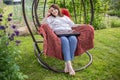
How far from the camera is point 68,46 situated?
4219 mm

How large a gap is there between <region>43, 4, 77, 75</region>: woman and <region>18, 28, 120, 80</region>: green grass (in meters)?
0.22

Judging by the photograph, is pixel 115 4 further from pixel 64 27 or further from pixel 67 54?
pixel 67 54

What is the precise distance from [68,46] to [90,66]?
659 mm

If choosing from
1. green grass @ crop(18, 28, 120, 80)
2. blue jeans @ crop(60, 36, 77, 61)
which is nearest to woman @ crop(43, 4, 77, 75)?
blue jeans @ crop(60, 36, 77, 61)

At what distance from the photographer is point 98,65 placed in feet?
15.5

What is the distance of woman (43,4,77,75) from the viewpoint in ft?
13.7

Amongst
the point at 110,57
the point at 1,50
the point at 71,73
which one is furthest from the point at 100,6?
the point at 1,50

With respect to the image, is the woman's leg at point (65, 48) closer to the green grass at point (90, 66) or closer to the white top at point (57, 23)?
the green grass at point (90, 66)

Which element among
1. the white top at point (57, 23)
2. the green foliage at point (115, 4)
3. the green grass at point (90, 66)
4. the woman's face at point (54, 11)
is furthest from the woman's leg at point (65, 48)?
the green foliage at point (115, 4)

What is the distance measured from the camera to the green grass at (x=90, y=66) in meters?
4.26

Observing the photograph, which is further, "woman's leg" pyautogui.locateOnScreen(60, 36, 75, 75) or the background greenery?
the background greenery

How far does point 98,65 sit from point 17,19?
3.29 meters

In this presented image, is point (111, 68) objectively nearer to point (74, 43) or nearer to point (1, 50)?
point (74, 43)

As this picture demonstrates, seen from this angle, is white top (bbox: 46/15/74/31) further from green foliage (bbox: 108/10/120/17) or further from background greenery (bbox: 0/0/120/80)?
green foliage (bbox: 108/10/120/17)
